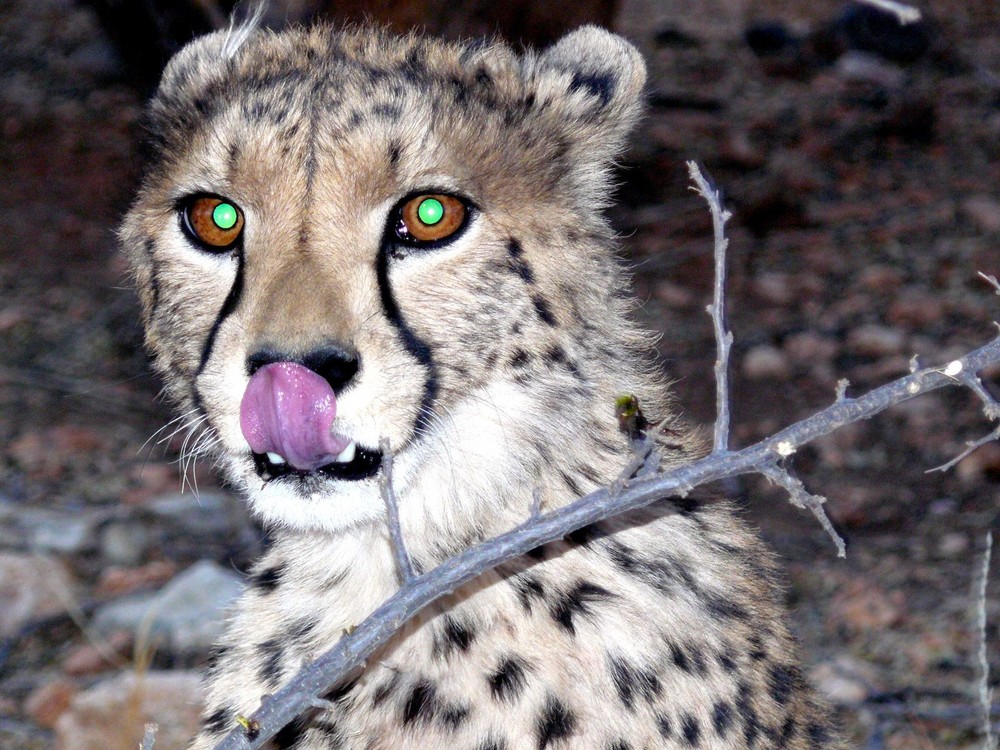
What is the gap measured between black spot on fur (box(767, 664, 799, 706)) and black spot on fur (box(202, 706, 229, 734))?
0.80 metres

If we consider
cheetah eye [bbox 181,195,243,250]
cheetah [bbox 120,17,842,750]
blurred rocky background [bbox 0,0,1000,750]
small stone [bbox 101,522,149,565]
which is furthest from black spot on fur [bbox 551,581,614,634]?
small stone [bbox 101,522,149,565]

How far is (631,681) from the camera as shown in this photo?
1.81 metres

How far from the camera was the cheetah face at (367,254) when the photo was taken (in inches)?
66.2

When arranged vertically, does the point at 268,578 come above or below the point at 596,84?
Answer: below

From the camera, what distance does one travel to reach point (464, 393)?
6.07 feet

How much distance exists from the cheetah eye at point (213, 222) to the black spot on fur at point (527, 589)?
0.63m

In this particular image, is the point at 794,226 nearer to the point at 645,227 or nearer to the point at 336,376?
the point at 645,227

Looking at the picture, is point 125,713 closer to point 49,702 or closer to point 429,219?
point 49,702

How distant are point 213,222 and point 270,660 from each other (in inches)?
25.8

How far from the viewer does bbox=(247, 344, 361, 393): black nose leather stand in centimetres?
162

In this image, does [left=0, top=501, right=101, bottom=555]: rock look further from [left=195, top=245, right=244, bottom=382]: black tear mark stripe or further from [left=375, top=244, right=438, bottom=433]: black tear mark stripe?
[left=375, top=244, right=438, bottom=433]: black tear mark stripe

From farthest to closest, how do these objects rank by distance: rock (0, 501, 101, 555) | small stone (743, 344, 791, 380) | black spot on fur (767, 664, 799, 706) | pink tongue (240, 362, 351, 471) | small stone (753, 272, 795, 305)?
small stone (753, 272, 795, 305) → small stone (743, 344, 791, 380) → rock (0, 501, 101, 555) → black spot on fur (767, 664, 799, 706) → pink tongue (240, 362, 351, 471)

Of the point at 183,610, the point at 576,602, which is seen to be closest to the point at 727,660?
the point at 576,602

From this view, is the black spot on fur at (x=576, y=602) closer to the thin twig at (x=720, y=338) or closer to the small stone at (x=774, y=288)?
the thin twig at (x=720, y=338)
